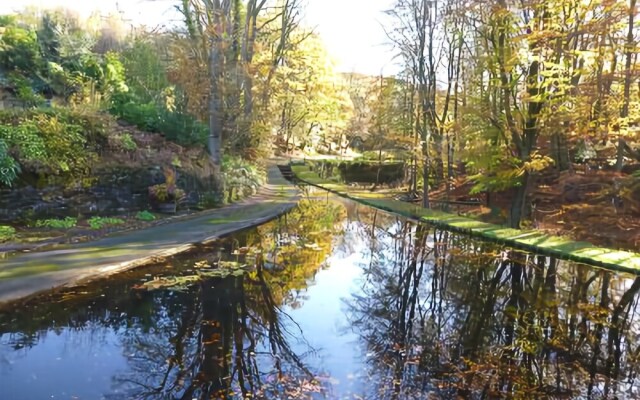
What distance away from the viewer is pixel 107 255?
8.44 m

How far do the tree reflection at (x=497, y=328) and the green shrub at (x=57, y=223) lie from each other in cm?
683

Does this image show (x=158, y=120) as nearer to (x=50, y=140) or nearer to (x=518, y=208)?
(x=50, y=140)

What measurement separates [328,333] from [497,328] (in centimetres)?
222

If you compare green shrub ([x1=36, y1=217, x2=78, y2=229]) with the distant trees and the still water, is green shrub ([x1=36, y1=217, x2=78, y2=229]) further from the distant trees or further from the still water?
the distant trees

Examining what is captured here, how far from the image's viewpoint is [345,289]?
7.91 metres

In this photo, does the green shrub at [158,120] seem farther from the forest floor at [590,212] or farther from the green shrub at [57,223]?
the forest floor at [590,212]

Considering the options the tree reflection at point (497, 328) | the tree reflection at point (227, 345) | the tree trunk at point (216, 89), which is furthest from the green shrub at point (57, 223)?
the tree reflection at point (497, 328)

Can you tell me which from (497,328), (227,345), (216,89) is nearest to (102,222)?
(227,345)

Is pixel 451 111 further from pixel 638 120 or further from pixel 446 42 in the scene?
pixel 638 120

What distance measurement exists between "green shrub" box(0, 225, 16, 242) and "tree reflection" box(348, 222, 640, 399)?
22.4 ft

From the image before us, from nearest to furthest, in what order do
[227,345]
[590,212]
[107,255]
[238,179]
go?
[227,345], [107,255], [590,212], [238,179]

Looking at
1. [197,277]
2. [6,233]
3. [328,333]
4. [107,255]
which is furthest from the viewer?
[6,233]

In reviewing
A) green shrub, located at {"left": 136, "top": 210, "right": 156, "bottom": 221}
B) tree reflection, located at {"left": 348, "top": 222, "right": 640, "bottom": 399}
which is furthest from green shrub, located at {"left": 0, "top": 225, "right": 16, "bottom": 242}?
tree reflection, located at {"left": 348, "top": 222, "right": 640, "bottom": 399}

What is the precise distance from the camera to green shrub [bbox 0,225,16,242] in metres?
8.88
